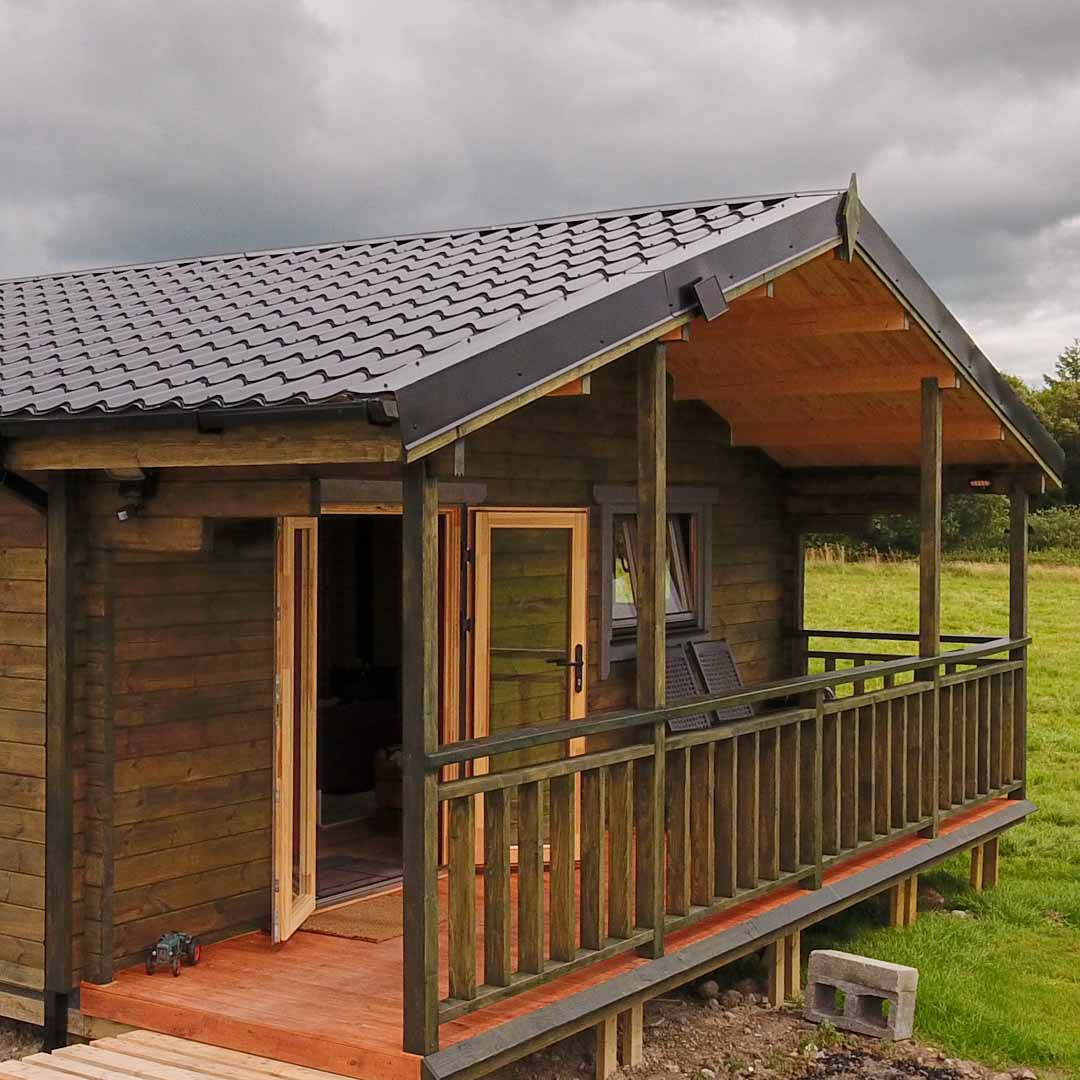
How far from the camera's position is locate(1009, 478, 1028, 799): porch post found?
31.3 ft

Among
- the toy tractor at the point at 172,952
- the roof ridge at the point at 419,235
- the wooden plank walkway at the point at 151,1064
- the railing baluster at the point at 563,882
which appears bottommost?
the wooden plank walkway at the point at 151,1064

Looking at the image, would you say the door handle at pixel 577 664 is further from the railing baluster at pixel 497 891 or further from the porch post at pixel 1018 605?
the porch post at pixel 1018 605

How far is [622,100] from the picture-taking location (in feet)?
66.5

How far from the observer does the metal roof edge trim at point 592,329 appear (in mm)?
4383

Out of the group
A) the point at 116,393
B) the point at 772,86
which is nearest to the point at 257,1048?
the point at 116,393

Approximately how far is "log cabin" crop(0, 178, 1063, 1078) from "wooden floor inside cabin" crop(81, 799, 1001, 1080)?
0.02 meters

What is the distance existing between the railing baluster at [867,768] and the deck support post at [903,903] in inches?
23.6

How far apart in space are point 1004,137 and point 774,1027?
24.9 m

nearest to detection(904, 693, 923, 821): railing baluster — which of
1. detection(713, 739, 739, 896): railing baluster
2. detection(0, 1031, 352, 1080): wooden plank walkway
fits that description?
detection(713, 739, 739, 896): railing baluster

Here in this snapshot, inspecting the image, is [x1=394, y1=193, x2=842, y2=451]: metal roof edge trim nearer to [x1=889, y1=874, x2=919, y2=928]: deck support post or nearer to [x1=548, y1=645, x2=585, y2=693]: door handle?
[x1=548, y1=645, x2=585, y2=693]: door handle

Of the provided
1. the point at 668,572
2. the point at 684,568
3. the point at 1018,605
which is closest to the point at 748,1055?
the point at 668,572

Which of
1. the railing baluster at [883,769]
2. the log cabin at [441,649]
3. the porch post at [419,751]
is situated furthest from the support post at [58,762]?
the railing baluster at [883,769]

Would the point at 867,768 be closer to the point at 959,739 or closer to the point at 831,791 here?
the point at 831,791

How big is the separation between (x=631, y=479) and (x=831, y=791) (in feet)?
7.00
